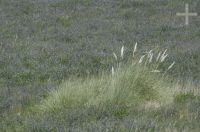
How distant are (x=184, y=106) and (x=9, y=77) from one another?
5.57 meters

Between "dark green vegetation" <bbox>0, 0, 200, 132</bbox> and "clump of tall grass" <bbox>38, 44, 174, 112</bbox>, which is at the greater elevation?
"clump of tall grass" <bbox>38, 44, 174, 112</bbox>

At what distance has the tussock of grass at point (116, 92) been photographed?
1005cm

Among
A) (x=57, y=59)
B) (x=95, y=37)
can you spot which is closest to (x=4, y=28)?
(x=95, y=37)

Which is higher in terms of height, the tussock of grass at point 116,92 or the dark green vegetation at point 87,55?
the tussock of grass at point 116,92

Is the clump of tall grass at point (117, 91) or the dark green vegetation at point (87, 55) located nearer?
the dark green vegetation at point (87, 55)

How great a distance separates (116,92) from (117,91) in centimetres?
3

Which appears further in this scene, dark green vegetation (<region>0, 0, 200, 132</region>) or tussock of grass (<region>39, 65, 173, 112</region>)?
tussock of grass (<region>39, 65, 173, 112</region>)

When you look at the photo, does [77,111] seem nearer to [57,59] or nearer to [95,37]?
[57,59]

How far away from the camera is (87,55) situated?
690 inches

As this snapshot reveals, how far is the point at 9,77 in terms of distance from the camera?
46.5 feet

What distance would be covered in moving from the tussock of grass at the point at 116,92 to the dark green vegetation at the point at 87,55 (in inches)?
1.7

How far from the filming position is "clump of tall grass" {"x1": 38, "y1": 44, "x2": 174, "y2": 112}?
1005 centimetres

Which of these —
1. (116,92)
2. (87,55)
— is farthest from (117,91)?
(87,55)

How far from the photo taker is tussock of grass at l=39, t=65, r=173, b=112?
1005 cm
